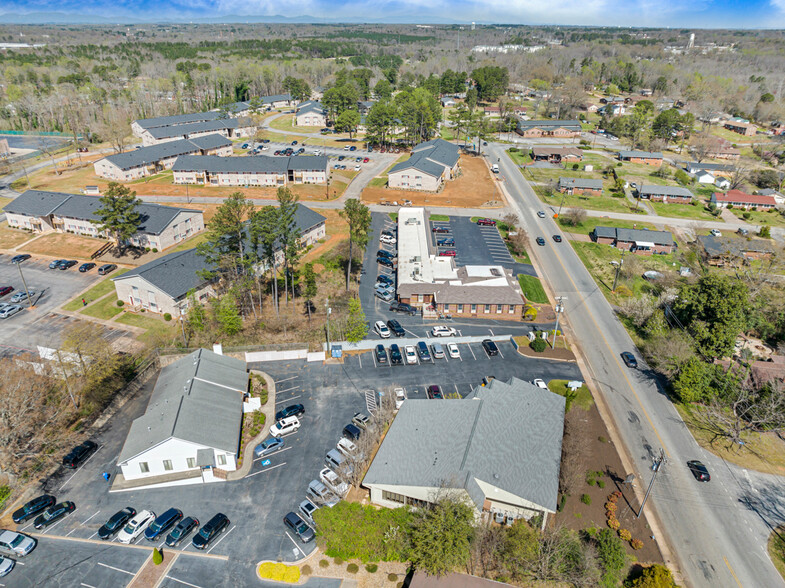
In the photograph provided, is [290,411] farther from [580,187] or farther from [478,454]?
[580,187]

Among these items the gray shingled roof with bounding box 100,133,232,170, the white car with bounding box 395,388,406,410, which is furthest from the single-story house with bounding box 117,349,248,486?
the gray shingled roof with bounding box 100,133,232,170

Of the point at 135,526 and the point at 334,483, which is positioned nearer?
the point at 135,526

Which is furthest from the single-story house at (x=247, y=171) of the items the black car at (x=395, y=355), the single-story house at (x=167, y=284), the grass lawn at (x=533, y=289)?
the black car at (x=395, y=355)

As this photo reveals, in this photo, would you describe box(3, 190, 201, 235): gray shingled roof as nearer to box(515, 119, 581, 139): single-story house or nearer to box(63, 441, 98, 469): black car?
box(63, 441, 98, 469): black car

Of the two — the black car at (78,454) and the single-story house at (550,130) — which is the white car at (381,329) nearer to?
the black car at (78,454)

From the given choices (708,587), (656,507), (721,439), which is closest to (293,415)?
(656,507)

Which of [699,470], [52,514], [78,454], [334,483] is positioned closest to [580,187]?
[699,470]
